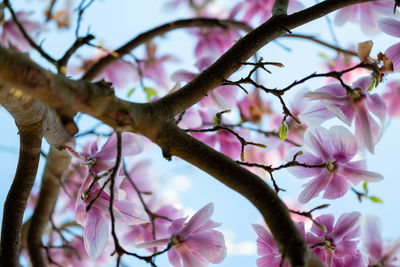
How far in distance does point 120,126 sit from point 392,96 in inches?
49.7

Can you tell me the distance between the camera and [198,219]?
583 mm

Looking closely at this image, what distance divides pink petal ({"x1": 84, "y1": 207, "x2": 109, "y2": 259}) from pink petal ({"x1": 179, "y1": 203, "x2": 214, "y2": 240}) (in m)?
0.12

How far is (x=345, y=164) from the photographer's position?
→ 622mm

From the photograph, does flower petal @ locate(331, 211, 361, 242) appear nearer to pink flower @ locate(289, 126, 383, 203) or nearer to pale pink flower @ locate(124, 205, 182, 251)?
pink flower @ locate(289, 126, 383, 203)

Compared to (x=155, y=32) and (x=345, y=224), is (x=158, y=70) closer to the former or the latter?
(x=155, y=32)

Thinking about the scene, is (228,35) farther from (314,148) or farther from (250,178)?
(250,178)

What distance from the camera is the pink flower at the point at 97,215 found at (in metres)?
0.59

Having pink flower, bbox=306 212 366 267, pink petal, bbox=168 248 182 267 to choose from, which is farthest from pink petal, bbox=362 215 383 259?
pink petal, bbox=168 248 182 267

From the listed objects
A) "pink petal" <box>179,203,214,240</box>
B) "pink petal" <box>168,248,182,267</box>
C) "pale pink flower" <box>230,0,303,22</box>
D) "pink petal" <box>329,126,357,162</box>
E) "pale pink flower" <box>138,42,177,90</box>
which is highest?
"pale pink flower" <box>230,0,303,22</box>

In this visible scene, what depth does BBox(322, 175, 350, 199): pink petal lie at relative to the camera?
630mm

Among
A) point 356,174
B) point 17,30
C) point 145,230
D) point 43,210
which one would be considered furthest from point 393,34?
point 17,30

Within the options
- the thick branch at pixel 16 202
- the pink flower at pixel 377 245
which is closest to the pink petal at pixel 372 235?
the pink flower at pixel 377 245

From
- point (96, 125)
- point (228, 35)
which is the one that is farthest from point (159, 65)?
point (96, 125)

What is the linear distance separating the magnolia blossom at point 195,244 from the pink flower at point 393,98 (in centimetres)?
110
